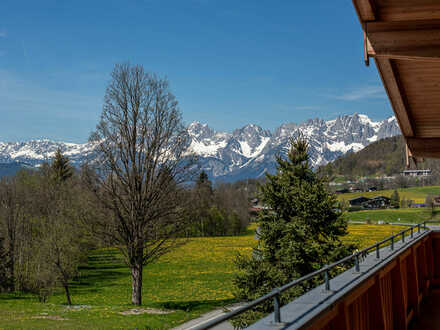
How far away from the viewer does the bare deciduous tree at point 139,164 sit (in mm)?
16000

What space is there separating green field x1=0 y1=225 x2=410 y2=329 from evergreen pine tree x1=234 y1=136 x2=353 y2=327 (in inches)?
55.5

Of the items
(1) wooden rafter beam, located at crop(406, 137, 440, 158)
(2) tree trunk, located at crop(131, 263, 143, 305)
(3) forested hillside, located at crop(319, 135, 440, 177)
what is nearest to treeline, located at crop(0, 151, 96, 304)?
(2) tree trunk, located at crop(131, 263, 143, 305)

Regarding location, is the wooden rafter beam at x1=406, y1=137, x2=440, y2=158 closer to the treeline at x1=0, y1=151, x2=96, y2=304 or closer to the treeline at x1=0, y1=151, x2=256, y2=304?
the treeline at x1=0, y1=151, x2=256, y2=304

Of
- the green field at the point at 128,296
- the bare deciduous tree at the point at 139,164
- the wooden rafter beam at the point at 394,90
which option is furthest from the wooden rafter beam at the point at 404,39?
the bare deciduous tree at the point at 139,164

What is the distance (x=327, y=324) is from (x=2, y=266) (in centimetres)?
2740

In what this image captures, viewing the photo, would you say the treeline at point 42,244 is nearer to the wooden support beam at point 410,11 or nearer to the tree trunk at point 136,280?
the tree trunk at point 136,280

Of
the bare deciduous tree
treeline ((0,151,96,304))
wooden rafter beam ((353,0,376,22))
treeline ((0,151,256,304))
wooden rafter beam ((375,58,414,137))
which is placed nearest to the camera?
wooden rafter beam ((353,0,376,22))

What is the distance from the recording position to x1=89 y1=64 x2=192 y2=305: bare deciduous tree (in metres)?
16.0

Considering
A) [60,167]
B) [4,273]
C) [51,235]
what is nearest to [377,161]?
[60,167]

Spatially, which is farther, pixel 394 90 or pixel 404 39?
pixel 394 90

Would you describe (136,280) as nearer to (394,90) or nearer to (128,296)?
(128,296)

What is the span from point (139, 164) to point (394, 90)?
11887 mm

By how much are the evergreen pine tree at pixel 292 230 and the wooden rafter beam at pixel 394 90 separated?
5112 millimetres

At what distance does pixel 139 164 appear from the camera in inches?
648
